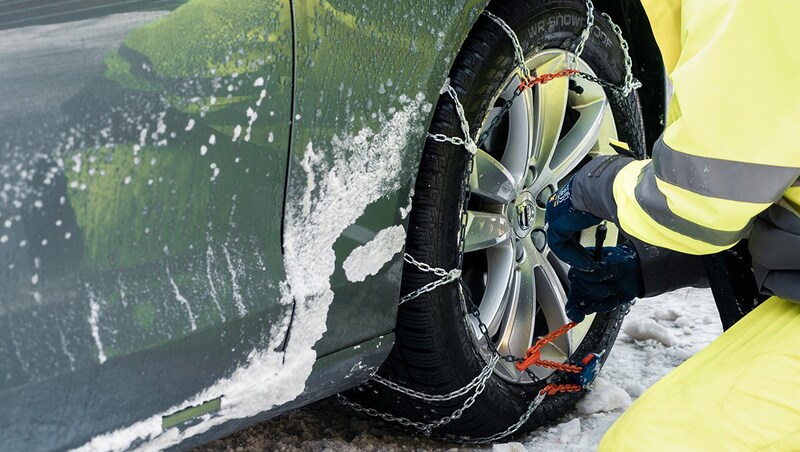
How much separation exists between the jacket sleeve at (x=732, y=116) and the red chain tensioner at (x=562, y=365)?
31.3 inches

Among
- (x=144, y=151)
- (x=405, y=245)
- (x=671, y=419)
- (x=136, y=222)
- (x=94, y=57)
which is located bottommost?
(x=671, y=419)

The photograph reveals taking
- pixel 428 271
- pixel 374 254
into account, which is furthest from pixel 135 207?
pixel 428 271

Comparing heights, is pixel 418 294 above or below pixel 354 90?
below

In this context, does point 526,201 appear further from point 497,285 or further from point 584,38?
point 584,38

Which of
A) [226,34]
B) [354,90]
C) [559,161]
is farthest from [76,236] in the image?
[559,161]

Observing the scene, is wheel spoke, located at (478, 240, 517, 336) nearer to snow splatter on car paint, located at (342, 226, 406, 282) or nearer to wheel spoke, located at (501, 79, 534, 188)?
wheel spoke, located at (501, 79, 534, 188)

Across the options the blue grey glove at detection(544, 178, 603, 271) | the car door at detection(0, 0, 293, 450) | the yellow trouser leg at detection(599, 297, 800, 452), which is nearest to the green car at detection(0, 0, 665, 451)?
the car door at detection(0, 0, 293, 450)

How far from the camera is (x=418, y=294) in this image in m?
1.91

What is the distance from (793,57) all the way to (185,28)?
0.90m

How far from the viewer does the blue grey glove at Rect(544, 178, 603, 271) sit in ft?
6.60

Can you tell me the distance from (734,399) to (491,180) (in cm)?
73

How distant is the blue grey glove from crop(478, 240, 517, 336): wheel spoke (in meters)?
0.11

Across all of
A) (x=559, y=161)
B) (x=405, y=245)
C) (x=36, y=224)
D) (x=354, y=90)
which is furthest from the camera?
(x=559, y=161)

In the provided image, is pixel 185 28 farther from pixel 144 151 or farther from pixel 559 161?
pixel 559 161
